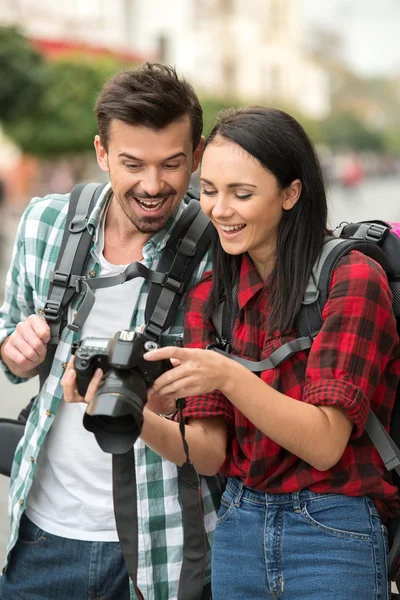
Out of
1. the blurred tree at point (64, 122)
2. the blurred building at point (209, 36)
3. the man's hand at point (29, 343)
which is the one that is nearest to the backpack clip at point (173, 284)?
the man's hand at point (29, 343)

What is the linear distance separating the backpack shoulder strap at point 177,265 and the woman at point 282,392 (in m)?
0.15

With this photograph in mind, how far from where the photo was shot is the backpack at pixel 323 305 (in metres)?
2.26

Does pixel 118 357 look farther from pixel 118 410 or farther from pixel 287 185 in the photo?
pixel 287 185

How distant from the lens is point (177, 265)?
2.69m

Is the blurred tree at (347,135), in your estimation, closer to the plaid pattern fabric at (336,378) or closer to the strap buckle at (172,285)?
the strap buckle at (172,285)

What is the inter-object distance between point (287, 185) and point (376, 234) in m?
0.27

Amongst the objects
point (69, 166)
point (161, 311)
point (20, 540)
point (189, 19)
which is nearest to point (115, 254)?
point (161, 311)

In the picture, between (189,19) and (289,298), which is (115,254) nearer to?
(289,298)

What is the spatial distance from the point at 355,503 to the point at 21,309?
4.07ft

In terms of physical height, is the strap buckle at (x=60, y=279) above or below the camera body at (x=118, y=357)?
below

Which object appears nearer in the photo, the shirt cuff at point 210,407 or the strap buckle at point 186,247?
the shirt cuff at point 210,407

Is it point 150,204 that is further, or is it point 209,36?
point 209,36

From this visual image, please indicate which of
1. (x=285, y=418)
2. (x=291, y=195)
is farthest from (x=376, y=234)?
(x=285, y=418)

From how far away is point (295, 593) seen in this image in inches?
88.0
